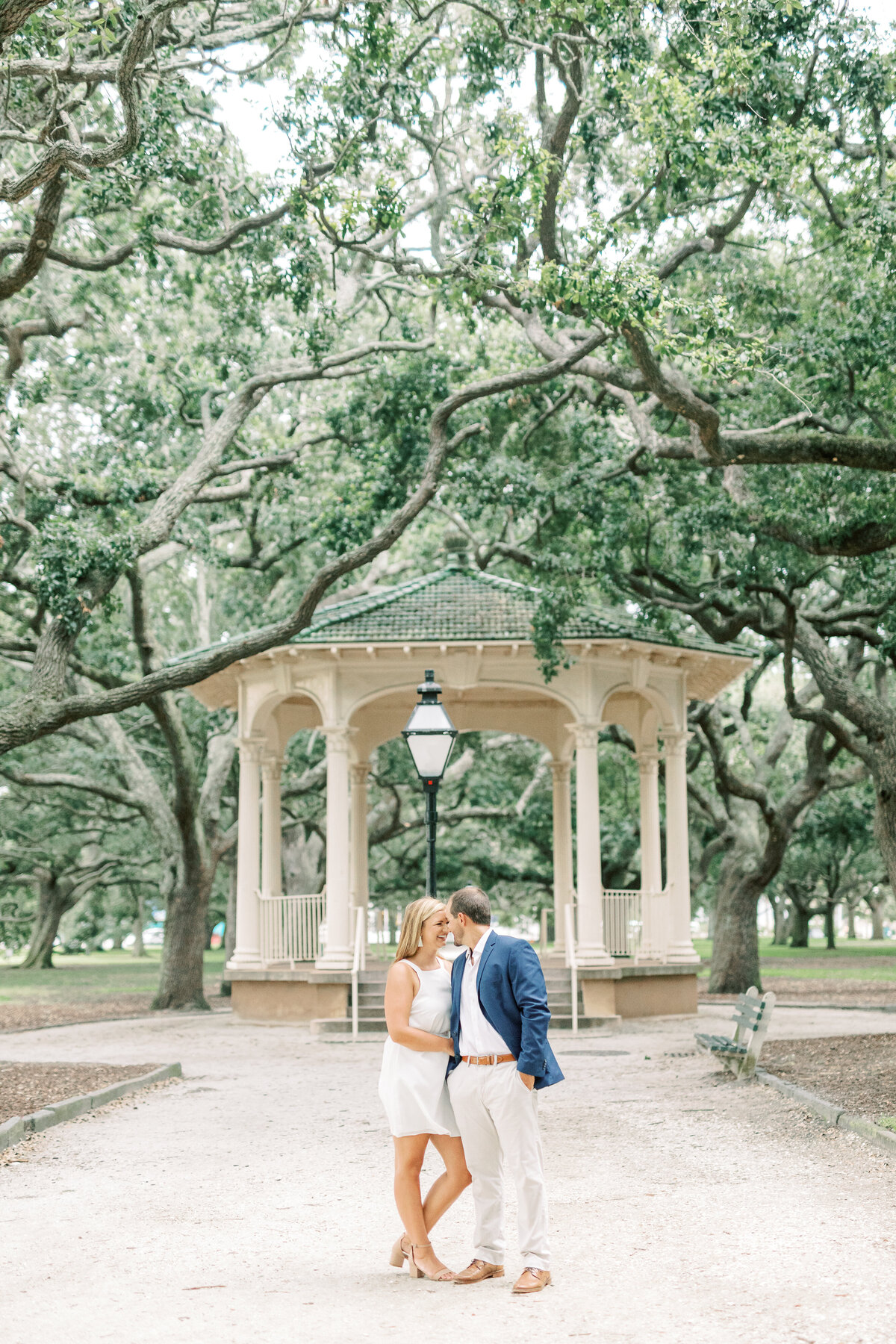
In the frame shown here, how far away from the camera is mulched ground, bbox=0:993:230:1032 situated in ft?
69.7

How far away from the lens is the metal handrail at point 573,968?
1798 centimetres

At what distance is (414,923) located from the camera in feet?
18.9

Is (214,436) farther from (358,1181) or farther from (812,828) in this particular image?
(812,828)

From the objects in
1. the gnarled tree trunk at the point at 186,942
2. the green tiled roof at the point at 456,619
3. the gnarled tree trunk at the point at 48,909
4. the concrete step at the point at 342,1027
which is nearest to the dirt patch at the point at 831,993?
the green tiled roof at the point at 456,619

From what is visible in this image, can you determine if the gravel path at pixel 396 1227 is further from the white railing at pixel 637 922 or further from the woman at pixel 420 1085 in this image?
the white railing at pixel 637 922

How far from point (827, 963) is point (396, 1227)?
120 feet

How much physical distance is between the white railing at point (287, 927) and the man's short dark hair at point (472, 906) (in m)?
14.9

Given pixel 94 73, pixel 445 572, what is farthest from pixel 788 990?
pixel 94 73

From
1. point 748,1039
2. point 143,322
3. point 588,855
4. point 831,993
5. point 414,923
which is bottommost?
point 831,993

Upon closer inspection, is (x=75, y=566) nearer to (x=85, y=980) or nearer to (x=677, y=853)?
(x=677, y=853)

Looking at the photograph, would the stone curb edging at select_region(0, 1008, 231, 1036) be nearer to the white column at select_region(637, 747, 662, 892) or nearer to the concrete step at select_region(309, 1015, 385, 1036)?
the concrete step at select_region(309, 1015, 385, 1036)

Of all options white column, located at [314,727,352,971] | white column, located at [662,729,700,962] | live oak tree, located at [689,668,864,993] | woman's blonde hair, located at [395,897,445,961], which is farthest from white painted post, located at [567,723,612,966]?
woman's blonde hair, located at [395,897,445,961]

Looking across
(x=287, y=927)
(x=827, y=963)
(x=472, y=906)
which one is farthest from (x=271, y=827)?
(x=827, y=963)

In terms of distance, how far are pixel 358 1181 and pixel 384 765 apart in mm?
20741
